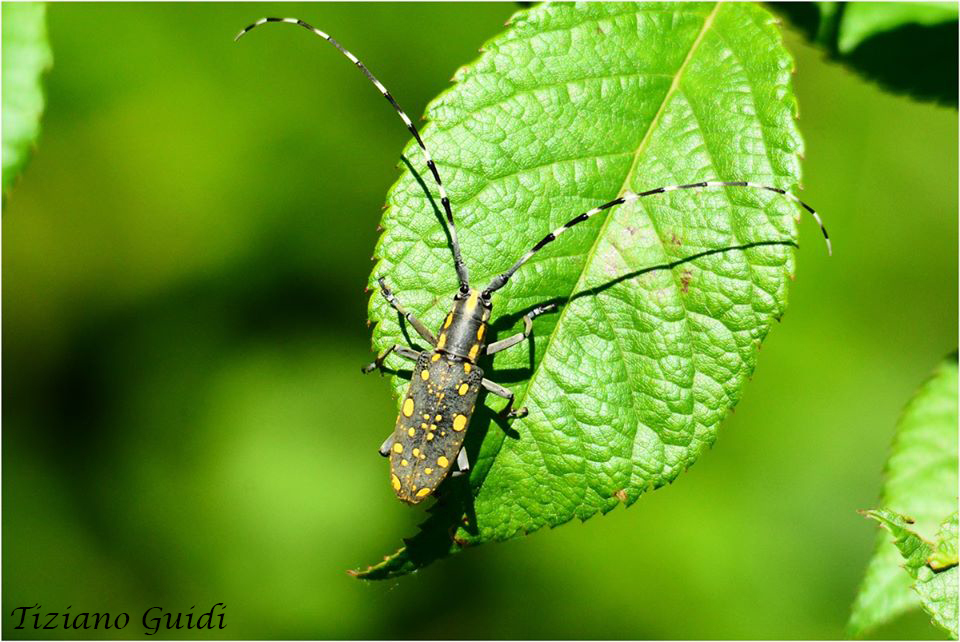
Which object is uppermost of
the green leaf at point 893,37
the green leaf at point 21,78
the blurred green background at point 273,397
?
the green leaf at point 893,37

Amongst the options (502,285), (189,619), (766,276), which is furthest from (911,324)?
(189,619)

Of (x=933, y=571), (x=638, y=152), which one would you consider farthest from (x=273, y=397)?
(x=933, y=571)

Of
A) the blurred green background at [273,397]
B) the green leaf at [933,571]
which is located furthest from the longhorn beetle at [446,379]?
the blurred green background at [273,397]

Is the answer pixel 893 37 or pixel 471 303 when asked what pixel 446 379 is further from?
pixel 893 37

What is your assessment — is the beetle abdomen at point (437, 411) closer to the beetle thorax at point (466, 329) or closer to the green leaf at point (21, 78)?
the beetle thorax at point (466, 329)

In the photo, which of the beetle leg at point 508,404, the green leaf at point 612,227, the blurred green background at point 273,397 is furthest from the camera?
the blurred green background at point 273,397

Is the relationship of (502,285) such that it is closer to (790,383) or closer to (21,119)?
(21,119)
